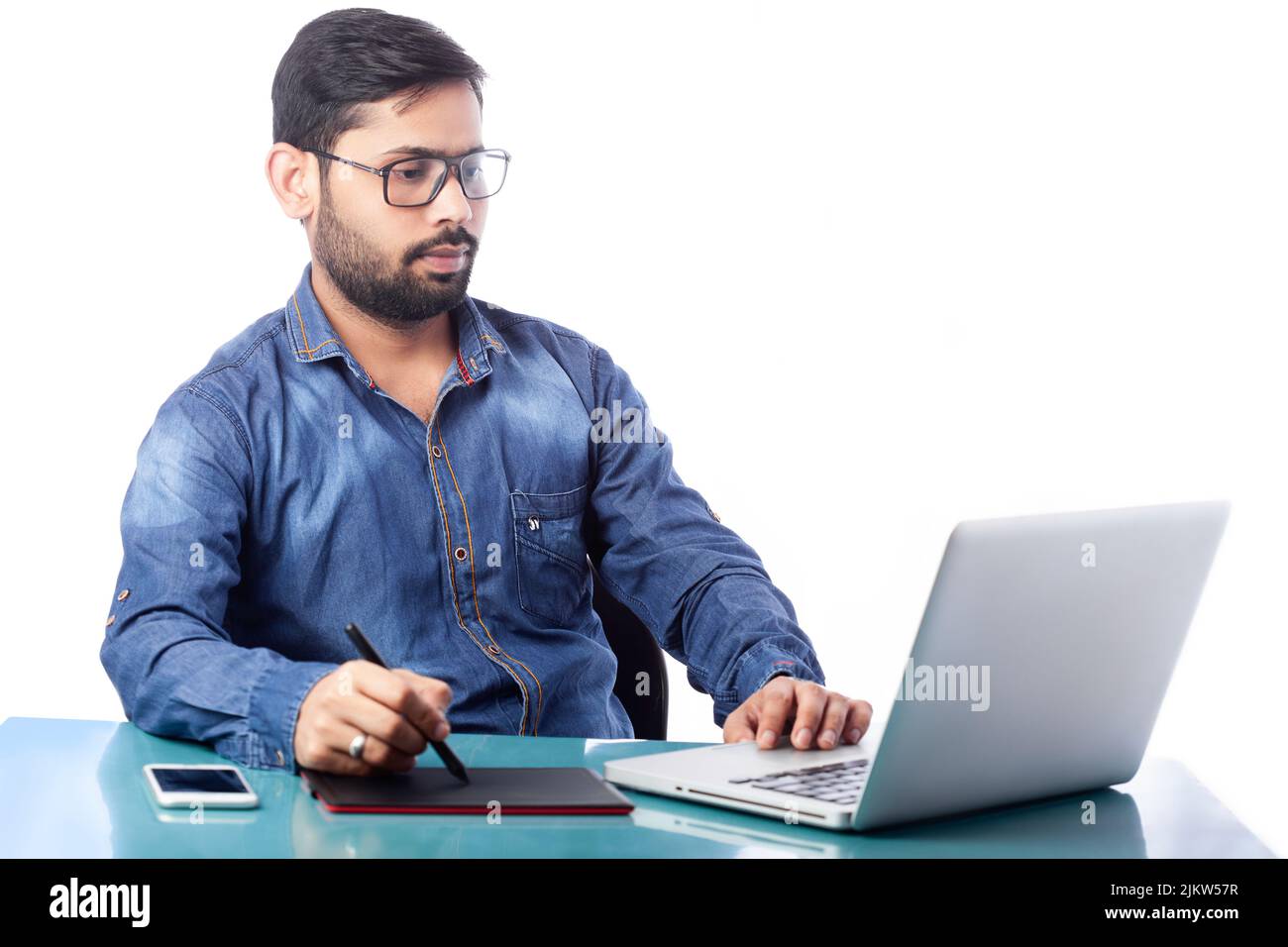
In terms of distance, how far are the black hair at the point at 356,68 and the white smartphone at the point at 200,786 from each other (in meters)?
0.94

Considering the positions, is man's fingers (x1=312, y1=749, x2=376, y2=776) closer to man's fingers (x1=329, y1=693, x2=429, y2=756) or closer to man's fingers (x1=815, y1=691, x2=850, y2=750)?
man's fingers (x1=329, y1=693, x2=429, y2=756)

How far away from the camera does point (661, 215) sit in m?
3.62

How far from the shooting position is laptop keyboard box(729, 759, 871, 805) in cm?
125

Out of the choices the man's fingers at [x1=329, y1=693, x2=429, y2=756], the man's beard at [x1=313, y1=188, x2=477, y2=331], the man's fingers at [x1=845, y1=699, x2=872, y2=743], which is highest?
the man's beard at [x1=313, y1=188, x2=477, y2=331]

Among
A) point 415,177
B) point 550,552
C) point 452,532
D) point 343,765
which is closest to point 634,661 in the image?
point 550,552

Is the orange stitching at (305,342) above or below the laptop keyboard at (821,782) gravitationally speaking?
above

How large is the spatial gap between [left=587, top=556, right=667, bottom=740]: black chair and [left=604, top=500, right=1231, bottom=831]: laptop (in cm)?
72

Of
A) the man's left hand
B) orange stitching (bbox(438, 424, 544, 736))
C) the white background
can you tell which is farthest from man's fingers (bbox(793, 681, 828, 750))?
the white background

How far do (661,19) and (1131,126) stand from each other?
3.90 feet

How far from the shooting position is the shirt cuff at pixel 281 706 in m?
1.35

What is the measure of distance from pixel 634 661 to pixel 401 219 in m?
0.71

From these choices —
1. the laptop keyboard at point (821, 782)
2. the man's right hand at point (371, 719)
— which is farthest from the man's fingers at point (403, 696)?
the laptop keyboard at point (821, 782)

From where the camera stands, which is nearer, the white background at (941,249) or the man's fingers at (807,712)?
the man's fingers at (807,712)

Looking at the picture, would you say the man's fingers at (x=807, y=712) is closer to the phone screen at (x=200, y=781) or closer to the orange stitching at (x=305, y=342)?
the phone screen at (x=200, y=781)
